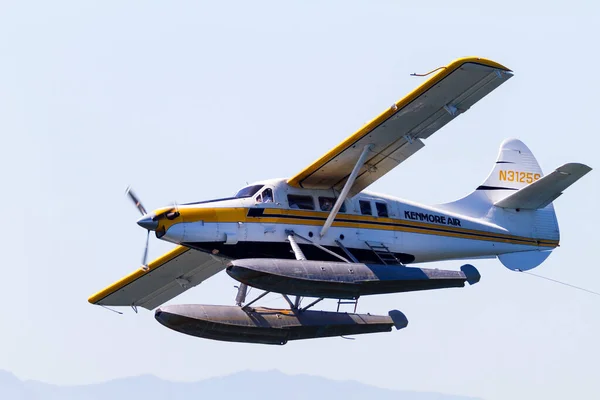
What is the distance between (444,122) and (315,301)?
4.97 meters

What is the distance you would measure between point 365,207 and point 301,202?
1571 millimetres

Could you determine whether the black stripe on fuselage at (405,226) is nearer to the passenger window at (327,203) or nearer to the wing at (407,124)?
the passenger window at (327,203)

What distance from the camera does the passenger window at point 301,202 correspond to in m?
24.8

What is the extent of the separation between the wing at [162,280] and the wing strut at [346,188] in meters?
4.09

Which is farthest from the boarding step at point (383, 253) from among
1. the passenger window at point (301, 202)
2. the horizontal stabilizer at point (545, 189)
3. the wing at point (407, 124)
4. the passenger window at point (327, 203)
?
the horizontal stabilizer at point (545, 189)

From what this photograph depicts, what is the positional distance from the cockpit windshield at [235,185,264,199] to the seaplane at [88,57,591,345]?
0.03 m

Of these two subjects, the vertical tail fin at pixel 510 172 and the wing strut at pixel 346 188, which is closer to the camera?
the wing strut at pixel 346 188

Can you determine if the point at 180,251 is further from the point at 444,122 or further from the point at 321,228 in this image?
the point at 444,122

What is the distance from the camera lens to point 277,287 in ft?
74.9

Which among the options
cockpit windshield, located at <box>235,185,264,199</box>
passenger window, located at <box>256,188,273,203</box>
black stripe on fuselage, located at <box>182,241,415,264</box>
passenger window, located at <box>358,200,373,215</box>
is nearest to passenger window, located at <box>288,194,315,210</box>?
passenger window, located at <box>256,188,273,203</box>

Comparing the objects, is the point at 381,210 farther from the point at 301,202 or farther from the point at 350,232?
the point at 301,202

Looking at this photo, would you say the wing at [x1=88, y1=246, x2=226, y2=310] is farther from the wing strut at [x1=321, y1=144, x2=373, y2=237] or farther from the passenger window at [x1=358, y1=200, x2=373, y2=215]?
the passenger window at [x1=358, y1=200, x2=373, y2=215]

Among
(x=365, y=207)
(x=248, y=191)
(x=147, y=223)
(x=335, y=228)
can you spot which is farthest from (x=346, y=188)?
(x=147, y=223)

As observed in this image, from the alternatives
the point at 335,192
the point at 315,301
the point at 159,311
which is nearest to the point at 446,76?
the point at 335,192
